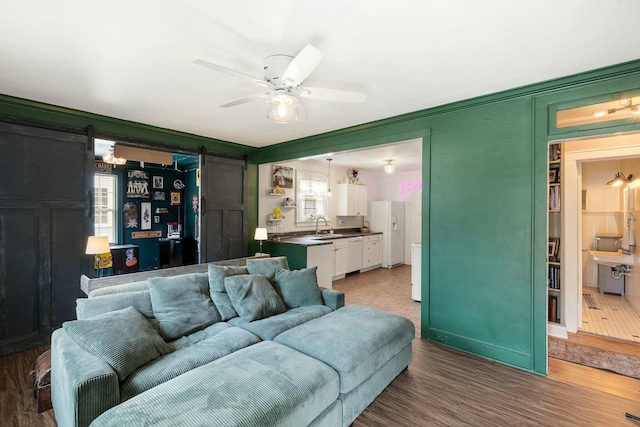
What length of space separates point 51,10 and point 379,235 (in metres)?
6.78

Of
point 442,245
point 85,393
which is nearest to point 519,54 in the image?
point 442,245

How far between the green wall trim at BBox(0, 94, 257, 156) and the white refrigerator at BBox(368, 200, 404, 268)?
422 centimetres

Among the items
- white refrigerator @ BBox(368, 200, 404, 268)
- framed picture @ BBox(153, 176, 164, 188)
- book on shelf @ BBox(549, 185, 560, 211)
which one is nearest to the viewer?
book on shelf @ BBox(549, 185, 560, 211)

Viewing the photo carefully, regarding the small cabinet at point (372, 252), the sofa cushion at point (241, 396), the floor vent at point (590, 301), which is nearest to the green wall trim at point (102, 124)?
the sofa cushion at point (241, 396)

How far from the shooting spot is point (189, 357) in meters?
2.00

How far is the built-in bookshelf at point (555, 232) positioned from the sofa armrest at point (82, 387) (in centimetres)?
425

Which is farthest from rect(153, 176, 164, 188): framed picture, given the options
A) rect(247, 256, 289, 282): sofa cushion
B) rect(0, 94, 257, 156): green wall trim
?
rect(247, 256, 289, 282): sofa cushion

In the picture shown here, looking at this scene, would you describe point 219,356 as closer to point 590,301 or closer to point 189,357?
point 189,357

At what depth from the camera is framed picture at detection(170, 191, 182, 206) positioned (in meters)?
7.10

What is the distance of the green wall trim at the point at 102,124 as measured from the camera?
3.13m

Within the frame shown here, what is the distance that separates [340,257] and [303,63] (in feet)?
16.0

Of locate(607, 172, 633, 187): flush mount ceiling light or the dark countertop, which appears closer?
locate(607, 172, 633, 187): flush mount ceiling light

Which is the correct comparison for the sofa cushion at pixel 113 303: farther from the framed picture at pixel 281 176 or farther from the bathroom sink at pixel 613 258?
the bathroom sink at pixel 613 258

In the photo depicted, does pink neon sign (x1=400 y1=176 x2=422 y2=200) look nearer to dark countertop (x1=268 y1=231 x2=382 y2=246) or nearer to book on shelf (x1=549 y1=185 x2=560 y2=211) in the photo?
dark countertop (x1=268 y1=231 x2=382 y2=246)
